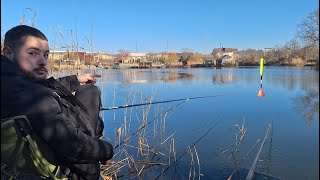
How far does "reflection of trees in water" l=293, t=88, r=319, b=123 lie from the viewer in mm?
6715

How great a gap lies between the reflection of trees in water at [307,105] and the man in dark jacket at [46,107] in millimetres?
5775

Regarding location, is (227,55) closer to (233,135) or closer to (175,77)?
(175,77)

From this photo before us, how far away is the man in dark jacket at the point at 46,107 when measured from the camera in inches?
49.4

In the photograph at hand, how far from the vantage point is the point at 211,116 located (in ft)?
22.7

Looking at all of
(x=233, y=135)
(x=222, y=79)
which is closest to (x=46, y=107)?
(x=233, y=135)

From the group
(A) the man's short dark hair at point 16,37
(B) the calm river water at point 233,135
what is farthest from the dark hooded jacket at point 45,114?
(B) the calm river water at point 233,135

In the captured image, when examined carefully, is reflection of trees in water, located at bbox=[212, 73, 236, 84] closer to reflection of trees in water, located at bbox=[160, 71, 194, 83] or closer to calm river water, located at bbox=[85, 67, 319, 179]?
reflection of trees in water, located at bbox=[160, 71, 194, 83]

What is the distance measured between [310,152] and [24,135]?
165 inches

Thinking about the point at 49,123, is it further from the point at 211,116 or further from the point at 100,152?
the point at 211,116

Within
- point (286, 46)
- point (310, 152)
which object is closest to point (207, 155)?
point (310, 152)

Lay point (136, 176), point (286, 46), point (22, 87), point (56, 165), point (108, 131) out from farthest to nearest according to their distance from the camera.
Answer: point (286, 46)
point (108, 131)
point (136, 176)
point (56, 165)
point (22, 87)

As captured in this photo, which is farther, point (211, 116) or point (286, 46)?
point (286, 46)

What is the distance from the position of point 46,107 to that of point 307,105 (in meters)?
7.90

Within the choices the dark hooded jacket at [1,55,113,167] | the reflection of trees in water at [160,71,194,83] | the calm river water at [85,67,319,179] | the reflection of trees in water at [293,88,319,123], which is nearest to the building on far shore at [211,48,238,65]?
the reflection of trees in water at [160,71,194,83]
